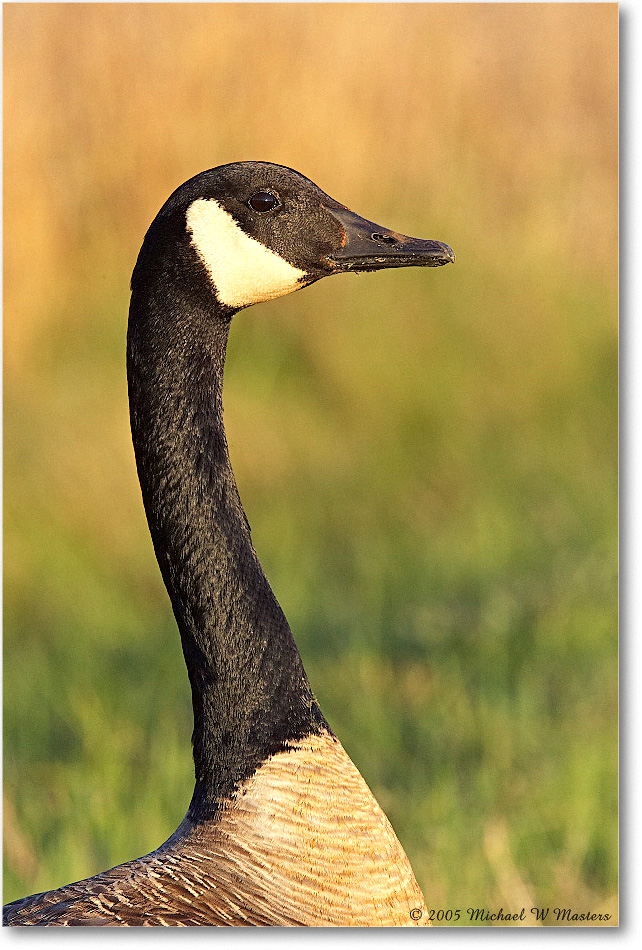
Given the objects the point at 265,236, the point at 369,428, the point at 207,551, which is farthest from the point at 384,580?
the point at 265,236

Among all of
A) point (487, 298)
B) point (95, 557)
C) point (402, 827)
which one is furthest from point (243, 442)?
point (402, 827)

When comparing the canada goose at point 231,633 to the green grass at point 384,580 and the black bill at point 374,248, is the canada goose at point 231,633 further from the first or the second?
the green grass at point 384,580

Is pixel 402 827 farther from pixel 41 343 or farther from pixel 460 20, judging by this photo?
pixel 460 20

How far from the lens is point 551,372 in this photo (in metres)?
3.35

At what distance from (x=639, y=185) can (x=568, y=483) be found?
1.07 meters

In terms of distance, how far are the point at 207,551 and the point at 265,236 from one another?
1.85ft

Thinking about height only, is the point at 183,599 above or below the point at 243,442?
below

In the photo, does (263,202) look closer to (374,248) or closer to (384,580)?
(374,248)

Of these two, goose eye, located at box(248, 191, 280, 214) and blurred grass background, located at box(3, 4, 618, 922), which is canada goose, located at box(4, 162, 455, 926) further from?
blurred grass background, located at box(3, 4, 618, 922)

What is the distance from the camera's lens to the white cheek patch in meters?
1.88

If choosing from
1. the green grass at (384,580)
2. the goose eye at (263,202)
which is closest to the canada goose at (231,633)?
the goose eye at (263,202)

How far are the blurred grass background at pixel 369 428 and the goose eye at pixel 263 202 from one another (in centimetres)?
103

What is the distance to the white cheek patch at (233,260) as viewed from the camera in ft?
6.18

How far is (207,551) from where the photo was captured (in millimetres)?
1923
